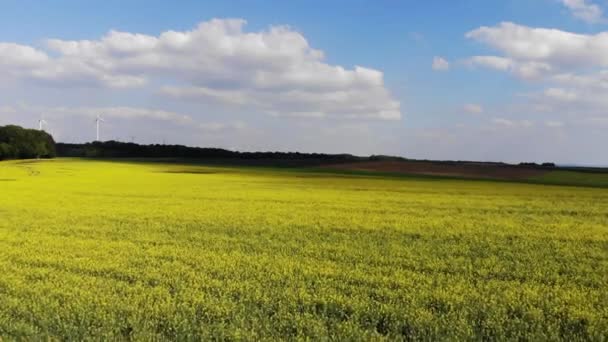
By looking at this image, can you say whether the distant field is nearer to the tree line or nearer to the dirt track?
the dirt track

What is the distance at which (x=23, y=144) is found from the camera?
313ft

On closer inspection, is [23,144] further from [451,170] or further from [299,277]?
[299,277]

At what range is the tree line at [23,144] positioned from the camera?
9269cm

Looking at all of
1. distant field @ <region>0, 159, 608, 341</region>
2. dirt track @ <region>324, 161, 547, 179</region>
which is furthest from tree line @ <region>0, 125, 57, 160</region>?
distant field @ <region>0, 159, 608, 341</region>

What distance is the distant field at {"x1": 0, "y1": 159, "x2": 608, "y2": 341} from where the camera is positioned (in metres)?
7.32

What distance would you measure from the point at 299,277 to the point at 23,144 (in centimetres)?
9920

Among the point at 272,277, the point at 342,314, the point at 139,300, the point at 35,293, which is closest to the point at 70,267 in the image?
the point at 35,293

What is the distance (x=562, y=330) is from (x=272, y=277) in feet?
16.0

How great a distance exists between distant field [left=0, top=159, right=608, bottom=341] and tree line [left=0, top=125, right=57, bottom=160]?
8249cm

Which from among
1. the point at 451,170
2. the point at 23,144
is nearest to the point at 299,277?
the point at 451,170

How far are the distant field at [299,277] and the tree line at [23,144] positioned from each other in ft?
271

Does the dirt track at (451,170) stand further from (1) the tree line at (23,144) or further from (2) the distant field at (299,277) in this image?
(1) the tree line at (23,144)

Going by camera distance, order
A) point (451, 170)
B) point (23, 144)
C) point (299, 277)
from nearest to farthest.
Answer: point (299, 277) → point (451, 170) → point (23, 144)

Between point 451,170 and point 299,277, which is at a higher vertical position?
point 451,170
